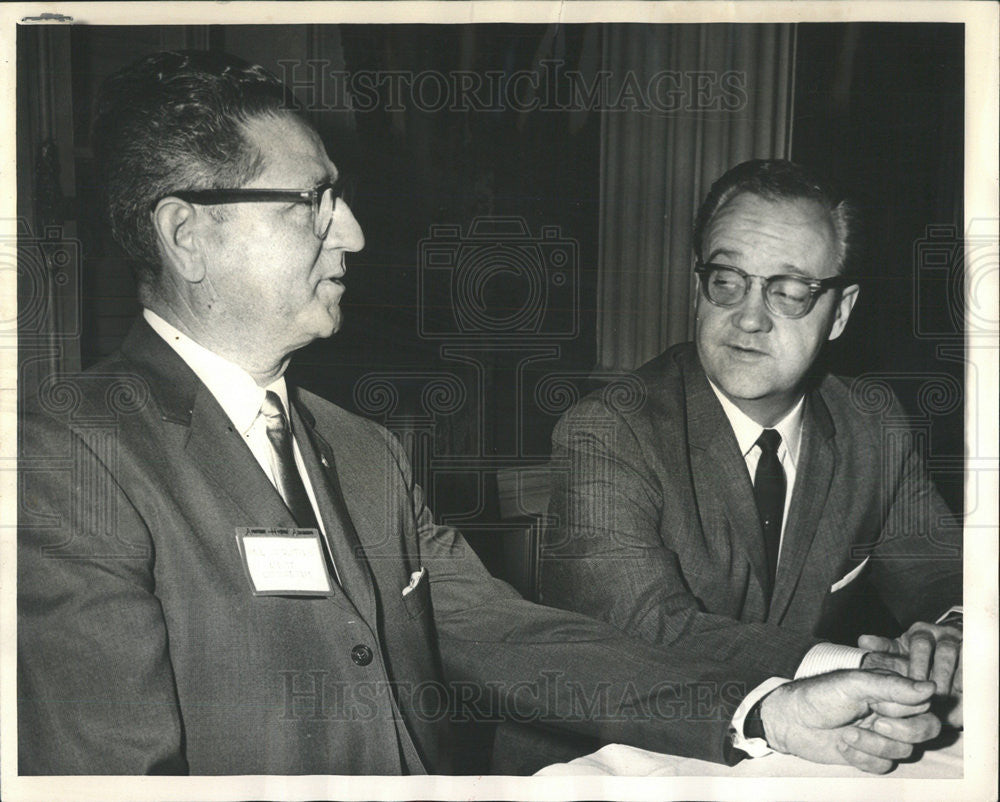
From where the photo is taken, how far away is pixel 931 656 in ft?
7.55

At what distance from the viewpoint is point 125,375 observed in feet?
7.16

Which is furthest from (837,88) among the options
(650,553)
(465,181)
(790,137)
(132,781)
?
(132,781)

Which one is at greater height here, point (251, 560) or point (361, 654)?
point (251, 560)

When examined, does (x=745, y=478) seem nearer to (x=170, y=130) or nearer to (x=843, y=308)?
A: (x=843, y=308)

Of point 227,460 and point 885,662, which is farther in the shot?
point 885,662

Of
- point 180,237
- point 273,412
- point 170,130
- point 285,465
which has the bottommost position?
point 285,465

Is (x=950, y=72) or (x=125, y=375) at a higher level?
(x=950, y=72)

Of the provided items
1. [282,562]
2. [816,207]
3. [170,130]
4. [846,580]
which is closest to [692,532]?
[846,580]

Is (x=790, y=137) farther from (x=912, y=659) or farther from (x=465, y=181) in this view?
(x=912, y=659)

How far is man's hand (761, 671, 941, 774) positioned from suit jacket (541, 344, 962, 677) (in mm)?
80

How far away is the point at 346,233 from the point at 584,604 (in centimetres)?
102

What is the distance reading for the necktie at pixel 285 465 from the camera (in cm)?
219

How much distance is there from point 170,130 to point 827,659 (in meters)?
1.90

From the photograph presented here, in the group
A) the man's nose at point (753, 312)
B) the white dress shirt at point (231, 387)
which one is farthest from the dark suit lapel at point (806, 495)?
the white dress shirt at point (231, 387)
